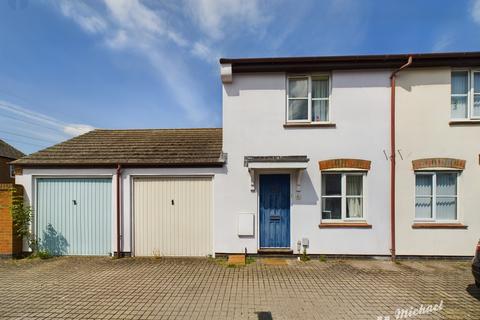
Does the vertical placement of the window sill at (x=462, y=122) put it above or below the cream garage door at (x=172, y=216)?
above

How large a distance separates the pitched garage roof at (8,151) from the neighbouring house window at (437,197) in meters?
32.7

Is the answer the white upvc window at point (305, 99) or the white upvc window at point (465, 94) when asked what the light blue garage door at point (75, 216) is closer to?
the white upvc window at point (305, 99)

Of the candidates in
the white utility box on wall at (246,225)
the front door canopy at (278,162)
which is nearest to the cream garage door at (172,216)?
the white utility box on wall at (246,225)

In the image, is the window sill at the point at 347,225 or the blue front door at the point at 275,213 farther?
the blue front door at the point at 275,213

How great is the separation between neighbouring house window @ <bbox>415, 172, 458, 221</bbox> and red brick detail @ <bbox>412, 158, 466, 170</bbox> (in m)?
0.25

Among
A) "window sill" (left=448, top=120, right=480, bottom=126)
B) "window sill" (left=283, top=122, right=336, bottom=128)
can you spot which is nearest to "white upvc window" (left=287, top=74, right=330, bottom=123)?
"window sill" (left=283, top=122, right=336, bottom=128)

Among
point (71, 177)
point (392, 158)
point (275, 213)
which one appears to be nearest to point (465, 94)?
point (392, 158)

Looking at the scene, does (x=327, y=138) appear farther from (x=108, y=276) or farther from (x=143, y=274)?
(x=108, y=276)

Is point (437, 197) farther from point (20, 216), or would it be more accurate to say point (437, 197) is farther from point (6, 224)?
point (6, 224)

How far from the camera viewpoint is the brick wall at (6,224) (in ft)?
23.4

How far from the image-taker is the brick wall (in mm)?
7121

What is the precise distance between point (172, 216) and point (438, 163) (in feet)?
25.9

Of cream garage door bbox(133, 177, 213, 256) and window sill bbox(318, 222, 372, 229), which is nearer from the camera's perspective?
window sill bbox(318, 222, 372, 229)

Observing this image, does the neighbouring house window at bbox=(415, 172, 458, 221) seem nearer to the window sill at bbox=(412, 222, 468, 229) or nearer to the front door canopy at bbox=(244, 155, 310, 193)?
the window sill at bbox=(412, 222, 468, 229)
